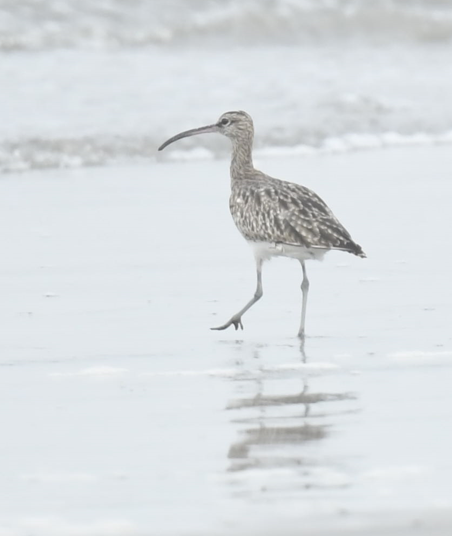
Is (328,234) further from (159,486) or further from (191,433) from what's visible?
(159,486)

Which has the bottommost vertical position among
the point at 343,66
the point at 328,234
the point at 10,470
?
the point at 10,470

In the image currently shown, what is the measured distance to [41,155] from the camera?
42.9 feet

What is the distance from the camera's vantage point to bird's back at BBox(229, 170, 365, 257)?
7.75 metres

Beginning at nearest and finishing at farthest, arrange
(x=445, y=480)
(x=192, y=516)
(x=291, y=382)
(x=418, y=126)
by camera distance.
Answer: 1. (x=192, y=516)
2. (x=445, y=480)
3. (x=291, y=382)
4. (x=418, y=126)

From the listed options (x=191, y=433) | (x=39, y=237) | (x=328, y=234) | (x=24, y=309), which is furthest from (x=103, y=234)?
(x=191, y=433)

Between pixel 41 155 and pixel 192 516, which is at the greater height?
pixel 41 155

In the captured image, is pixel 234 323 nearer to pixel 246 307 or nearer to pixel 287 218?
pixel 246 307

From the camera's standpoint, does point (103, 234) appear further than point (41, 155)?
No

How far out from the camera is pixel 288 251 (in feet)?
26.3

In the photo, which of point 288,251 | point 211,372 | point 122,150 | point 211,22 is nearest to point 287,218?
point 288,251

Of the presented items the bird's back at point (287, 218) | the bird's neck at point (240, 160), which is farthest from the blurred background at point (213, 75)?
the bird's back at point (287, 218)

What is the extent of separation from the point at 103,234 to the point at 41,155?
3.17m

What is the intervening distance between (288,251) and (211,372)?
4.53ft

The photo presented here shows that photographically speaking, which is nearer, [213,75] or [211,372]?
[211,372]
